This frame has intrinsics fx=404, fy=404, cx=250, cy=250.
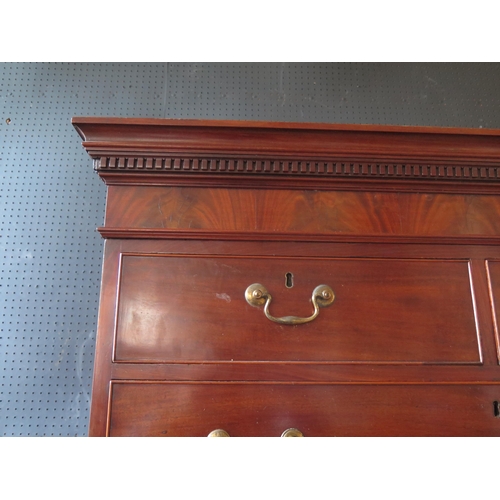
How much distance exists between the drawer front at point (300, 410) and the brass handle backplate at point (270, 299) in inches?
3.5

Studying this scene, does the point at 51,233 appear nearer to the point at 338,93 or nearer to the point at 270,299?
the point at 270,299

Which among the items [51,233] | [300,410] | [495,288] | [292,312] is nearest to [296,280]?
[292,312]

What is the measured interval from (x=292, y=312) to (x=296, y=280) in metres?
0.05

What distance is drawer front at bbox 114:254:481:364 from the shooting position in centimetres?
56

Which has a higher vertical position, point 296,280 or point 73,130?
point 73,130

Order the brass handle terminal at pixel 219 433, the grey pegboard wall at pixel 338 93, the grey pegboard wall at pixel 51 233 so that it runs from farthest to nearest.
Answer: the grey pegboard wall at pixel 338 93 → the grey pegboard wall at pixel 51 233 → the brass handle terminal at pixel 219 433

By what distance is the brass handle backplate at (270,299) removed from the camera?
562mm

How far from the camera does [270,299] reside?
572mm

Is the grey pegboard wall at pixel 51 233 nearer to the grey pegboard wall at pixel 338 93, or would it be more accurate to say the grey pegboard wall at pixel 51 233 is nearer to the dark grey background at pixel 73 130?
the dark grey background at pixel 73 130

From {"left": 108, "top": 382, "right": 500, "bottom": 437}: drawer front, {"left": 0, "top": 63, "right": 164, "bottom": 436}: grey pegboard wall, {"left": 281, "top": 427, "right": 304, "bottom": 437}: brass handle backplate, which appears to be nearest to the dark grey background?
{"left": 0, "top": 63, "right": 164, "bottom": 436}: grey pegboard wall

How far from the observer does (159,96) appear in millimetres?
1232

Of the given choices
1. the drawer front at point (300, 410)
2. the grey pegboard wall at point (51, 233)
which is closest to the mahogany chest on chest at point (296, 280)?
the drawer front at point (300, 410)

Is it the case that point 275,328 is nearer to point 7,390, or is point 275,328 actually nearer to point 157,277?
point 157,277

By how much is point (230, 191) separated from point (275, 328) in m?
0.21
